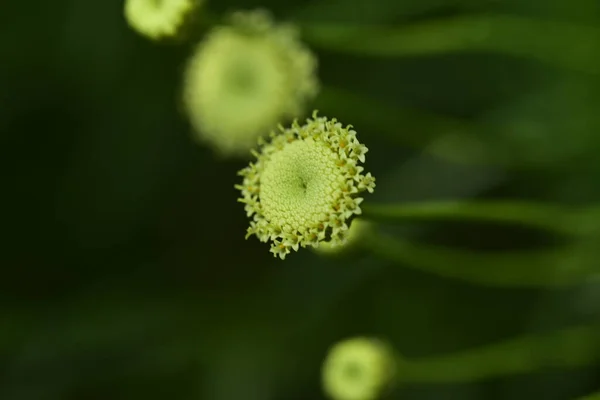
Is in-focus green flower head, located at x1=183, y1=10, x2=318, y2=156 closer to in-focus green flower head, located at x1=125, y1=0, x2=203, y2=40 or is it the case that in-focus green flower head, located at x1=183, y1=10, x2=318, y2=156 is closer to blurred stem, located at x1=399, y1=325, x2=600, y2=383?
in-focus green flower head, located at x1=125, y1=0, x2=203, y2=40

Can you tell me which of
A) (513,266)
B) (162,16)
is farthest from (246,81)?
(513,266)

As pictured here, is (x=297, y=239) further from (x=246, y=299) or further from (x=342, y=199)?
(x=246, y=299)

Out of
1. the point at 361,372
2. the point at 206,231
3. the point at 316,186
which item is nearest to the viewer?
the point at 316,186

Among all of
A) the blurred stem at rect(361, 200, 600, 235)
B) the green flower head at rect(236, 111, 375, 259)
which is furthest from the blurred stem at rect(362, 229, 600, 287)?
the green flower head at rect(236, 111, 375, 259)

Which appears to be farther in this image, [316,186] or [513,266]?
[513,266]

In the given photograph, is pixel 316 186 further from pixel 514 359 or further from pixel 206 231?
pixel 206 231

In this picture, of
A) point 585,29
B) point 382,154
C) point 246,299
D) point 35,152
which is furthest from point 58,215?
point 585,29

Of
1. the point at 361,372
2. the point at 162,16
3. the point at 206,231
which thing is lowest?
the point at 361,372
